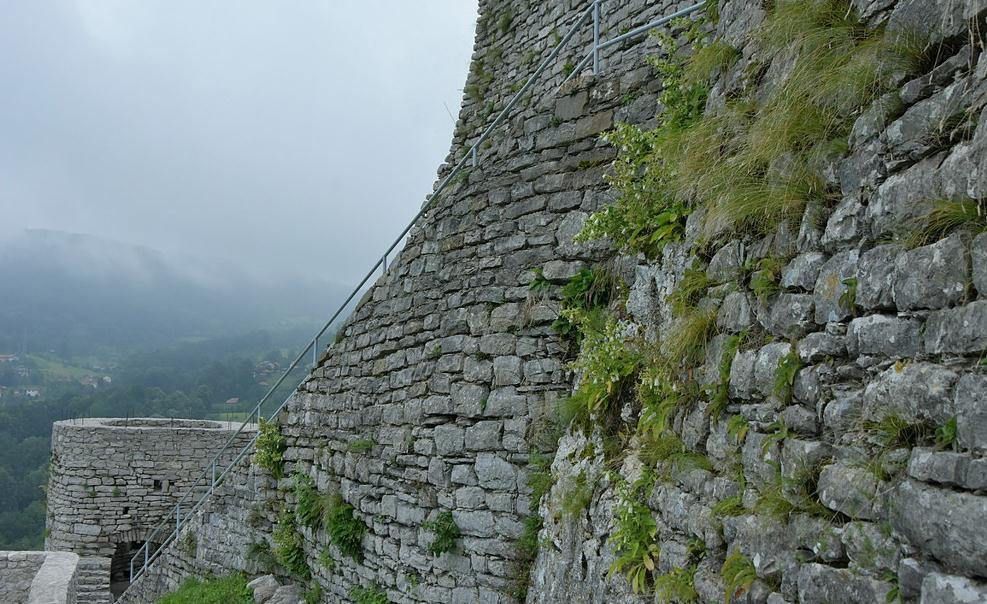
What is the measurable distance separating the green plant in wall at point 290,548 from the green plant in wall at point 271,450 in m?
0.61

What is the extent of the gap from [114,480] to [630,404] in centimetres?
1616

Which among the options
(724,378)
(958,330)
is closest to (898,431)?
(958,330)

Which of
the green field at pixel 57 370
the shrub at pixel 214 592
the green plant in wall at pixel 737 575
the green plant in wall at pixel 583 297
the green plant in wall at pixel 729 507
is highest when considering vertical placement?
the green field at pixel 57 370

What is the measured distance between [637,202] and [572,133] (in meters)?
1.36

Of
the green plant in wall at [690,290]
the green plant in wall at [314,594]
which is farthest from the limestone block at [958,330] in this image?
the green plant in wall at [314,594]

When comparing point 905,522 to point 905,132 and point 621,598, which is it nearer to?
point 905,132

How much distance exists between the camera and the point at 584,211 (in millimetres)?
5723

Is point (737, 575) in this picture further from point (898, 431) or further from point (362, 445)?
point (362, 445)

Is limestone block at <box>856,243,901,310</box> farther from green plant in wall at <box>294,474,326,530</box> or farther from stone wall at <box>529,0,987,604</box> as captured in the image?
green plant in wall at <box>294,474,326,530</box>

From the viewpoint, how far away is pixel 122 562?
1733cm

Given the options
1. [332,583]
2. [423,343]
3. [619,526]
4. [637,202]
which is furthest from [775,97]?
[332,583]

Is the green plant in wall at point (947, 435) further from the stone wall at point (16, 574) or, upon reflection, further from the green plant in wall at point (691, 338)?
the stone wall at point (16, 574)

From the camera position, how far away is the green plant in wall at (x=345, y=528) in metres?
7.20

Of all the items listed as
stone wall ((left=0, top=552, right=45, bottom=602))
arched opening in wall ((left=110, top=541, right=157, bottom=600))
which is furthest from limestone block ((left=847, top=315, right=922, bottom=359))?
arched opening in wall ((left=110, top=541, right=157, bottom=600))
